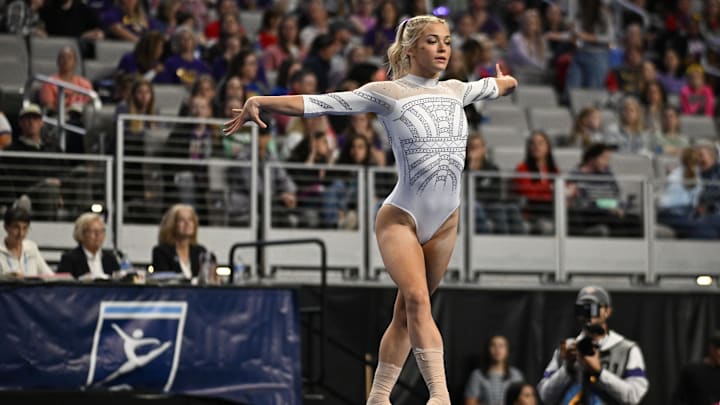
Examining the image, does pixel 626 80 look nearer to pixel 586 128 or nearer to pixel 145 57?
pixel 586 128

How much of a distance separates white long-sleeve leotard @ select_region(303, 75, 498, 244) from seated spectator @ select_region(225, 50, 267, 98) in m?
6.01

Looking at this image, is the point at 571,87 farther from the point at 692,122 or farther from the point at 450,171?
the point at 450,171

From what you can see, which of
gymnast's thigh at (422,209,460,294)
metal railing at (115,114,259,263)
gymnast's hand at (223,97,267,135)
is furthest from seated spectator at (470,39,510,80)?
gymnast's hand at (223,97,267,135)

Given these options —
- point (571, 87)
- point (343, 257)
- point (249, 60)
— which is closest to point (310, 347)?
point (343, 257)

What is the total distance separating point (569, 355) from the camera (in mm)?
8406

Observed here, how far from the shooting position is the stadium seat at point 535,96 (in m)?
14.9

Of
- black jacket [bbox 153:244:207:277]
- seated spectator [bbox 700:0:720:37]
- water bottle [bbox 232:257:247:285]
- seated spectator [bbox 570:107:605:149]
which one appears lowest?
water bottle [bbox 232:257:247:285]

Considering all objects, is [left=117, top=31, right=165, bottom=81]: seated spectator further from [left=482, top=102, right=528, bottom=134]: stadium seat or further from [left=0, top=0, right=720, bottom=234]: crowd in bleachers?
[left=482, top=102, right=528, bottom=134]: stadium seat

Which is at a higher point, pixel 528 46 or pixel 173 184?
pixel 528 46

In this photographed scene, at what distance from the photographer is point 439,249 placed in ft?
21.4

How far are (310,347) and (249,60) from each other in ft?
9.92

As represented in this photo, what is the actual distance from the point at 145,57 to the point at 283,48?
71.2 inches

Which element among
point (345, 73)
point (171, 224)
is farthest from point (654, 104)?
point (171, 224)

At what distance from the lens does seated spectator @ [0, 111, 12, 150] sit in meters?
10.6
